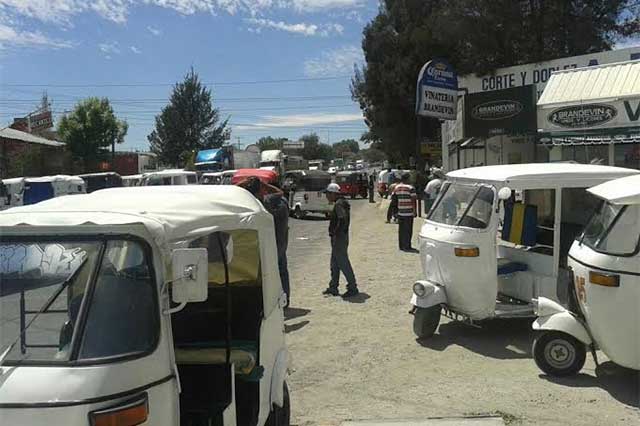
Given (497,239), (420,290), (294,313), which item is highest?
(497,239)

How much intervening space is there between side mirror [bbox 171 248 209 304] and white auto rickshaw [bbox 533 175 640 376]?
12.2ft

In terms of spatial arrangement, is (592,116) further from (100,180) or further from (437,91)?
(100,180)

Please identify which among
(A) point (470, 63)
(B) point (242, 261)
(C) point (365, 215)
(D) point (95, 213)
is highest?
(A) point (470, 63)

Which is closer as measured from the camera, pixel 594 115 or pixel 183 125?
pixel 594 115

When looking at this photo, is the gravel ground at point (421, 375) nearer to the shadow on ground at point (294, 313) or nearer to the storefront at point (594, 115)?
the shadow on ground at point (294, 313)

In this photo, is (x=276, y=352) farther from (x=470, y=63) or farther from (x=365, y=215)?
(x=470, y=63)

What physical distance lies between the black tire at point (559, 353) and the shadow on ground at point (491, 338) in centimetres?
73

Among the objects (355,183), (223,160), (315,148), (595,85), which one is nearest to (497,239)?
(595,85)

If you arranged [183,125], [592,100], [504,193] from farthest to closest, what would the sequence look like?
1. [183,125]
2. [592,100]
3. [504,193]

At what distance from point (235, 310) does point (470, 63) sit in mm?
26305

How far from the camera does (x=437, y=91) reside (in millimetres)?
23266

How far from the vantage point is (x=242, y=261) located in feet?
15.5

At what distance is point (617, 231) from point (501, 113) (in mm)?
15132

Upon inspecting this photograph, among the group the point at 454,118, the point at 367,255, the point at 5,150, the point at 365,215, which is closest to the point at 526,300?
the point at 367,255
